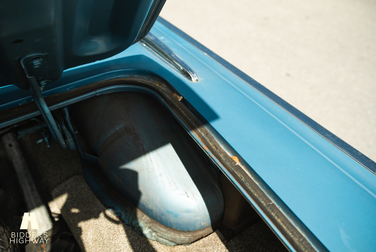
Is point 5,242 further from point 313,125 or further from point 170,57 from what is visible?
point 313,125

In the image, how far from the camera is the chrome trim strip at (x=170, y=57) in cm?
114

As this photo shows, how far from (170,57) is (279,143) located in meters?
0.63

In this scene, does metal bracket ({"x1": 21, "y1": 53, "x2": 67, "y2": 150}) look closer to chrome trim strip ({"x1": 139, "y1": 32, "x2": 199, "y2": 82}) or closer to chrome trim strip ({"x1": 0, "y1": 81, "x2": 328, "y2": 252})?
chrome trim strip ({"x1": 0, "y1": 81, "x2": 328, "y2": 252})

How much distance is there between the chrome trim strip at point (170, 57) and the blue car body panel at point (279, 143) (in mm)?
27

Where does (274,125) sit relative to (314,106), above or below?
below

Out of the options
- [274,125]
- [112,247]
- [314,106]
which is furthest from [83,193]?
[314,106]

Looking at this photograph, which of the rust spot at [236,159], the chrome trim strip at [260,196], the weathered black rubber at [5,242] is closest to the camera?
the chrome trim strip at [260,196]

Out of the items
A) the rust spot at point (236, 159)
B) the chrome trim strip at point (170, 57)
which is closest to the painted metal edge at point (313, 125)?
the chrome trim strip at point (170, 57)

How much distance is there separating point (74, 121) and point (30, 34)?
2.79 feet

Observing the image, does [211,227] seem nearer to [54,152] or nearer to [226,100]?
[226,100]

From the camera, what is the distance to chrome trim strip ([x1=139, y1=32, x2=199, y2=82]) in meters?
1.14

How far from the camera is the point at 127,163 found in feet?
3.85

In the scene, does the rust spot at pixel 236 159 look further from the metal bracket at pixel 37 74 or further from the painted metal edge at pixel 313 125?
the metal bracket at pixel 37 74

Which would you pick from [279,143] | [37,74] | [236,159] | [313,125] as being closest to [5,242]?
[37,74]
